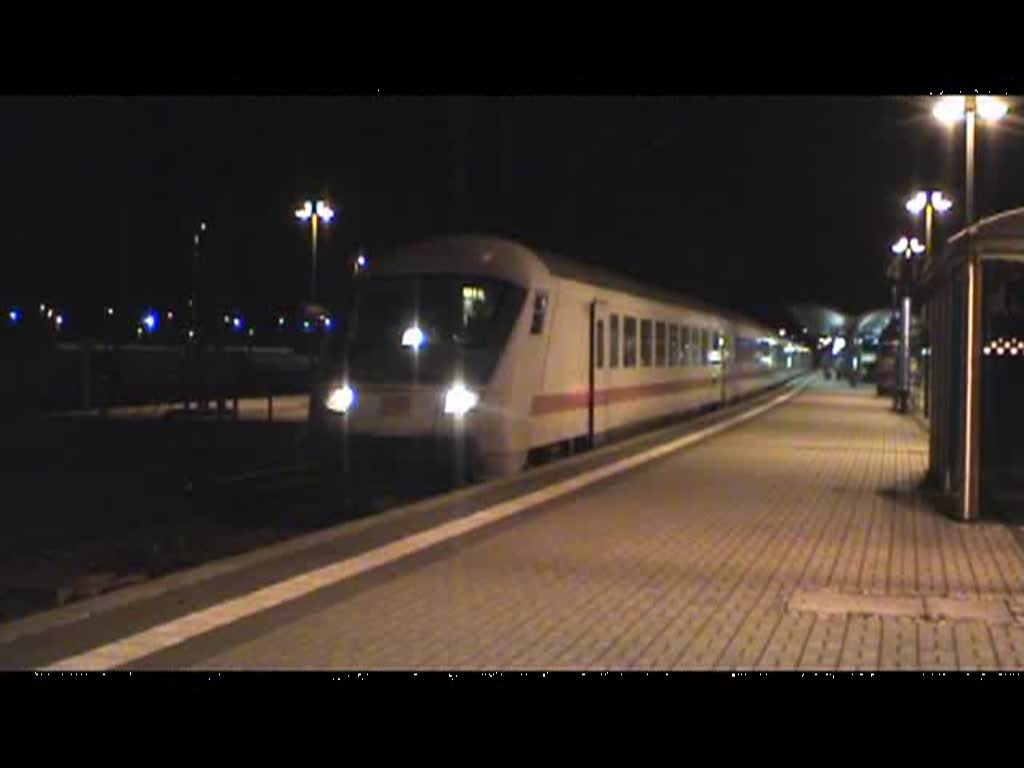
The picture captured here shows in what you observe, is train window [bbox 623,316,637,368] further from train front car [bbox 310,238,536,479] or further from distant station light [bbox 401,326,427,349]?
distant station light [bbox 401,326,427,349]

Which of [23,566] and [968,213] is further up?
[968,213]

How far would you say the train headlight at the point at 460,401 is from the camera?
17.3 m

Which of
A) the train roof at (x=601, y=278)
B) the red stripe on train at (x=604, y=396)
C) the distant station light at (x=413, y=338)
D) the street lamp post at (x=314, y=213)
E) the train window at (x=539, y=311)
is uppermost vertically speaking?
the street lamp post at (x=314, y=213)

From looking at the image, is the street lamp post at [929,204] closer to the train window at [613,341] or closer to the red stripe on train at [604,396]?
A: the red stripe on train at [604,396]

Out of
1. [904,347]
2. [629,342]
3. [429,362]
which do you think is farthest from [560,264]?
[904,347]

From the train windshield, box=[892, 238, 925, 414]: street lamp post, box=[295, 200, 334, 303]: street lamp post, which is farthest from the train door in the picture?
box=[892, 238, 925, 414]: street lamp post

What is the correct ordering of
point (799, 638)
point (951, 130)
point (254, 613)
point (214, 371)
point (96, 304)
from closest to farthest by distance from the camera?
point (799, 638), point (254, 613), point (951, 130), point (214, 371), point (96, 304)

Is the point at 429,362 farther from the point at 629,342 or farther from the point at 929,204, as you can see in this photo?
the point at 929,204

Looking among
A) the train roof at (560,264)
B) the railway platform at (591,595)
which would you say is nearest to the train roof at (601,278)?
the train roof at (560,264)

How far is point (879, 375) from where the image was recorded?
179ft

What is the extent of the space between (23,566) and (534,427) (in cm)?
810

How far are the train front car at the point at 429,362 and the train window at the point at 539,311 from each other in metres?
0.36

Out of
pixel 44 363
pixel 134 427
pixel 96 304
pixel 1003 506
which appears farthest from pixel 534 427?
pixel 96 304

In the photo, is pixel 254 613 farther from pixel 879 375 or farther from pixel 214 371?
pixel 879 375
